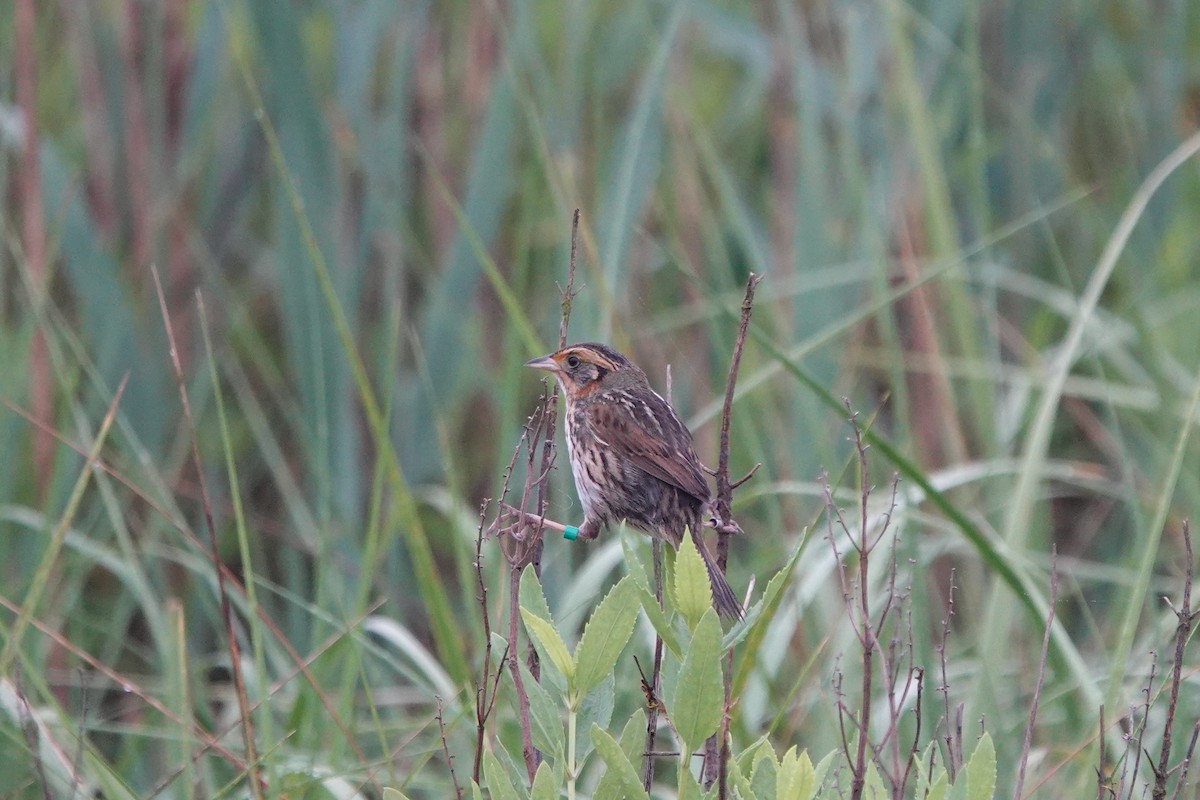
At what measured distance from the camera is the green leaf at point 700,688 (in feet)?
4.81

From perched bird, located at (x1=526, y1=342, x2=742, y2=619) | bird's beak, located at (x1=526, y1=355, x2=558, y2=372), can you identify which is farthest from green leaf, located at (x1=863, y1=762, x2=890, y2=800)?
bird's beak, located at (x1=526, y1=355, x2=558, y2=372)

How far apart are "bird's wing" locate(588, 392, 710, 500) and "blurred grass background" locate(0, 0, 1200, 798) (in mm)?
223

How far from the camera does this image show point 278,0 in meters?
3.82

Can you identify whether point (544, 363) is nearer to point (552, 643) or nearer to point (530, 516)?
point (530, 516)

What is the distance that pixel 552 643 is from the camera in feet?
5.20

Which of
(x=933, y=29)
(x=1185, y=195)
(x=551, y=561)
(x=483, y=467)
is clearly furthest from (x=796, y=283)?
(x=1185, y=195)

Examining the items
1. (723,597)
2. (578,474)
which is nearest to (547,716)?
(723,597)

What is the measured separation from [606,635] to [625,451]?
1224 millimetres

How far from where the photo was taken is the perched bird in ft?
8.75

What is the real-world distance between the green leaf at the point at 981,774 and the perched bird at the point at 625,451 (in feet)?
2.71

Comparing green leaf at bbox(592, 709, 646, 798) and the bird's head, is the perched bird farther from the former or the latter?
green leaf at bbox(592, 709, 646, 798)

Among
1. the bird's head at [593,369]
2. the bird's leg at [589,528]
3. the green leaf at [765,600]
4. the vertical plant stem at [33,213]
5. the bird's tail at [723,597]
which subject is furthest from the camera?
the vertical plant stem at [33,213]

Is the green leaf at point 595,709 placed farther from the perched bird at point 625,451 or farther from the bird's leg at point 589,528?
the bird's leg at point 589,528

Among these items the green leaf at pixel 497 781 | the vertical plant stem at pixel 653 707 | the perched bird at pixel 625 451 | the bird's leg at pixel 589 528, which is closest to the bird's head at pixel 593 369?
the perched bird at pixel 625 451
